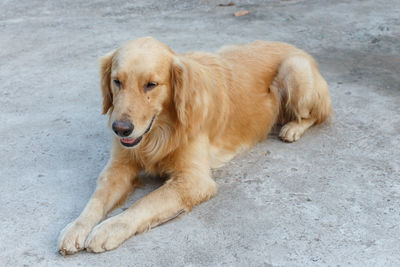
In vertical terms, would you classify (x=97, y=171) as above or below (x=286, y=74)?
below

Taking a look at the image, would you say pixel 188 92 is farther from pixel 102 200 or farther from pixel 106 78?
pixel 102 200

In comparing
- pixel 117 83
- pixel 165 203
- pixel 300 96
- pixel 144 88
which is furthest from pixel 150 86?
pixel 300 96

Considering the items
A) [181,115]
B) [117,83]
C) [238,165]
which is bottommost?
[238,165]

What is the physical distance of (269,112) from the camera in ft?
14.7

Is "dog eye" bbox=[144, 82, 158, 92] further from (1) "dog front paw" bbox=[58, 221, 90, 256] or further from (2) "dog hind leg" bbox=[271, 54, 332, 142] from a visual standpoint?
(2) "dog hind leg" bbox=[271, 54, 332, 142]

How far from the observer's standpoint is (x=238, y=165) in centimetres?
404

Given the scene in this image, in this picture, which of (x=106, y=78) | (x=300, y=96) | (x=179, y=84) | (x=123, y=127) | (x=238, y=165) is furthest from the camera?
(x=300, y=96)

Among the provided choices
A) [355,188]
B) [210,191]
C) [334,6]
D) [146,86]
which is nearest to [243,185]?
[210,191]

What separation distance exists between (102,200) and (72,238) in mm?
428

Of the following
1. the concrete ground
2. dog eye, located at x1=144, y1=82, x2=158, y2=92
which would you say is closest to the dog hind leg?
the concrete ground

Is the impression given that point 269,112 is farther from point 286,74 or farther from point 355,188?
point 355,188

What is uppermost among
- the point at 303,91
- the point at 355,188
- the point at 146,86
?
the point at 146,86

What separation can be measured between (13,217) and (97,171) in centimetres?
79

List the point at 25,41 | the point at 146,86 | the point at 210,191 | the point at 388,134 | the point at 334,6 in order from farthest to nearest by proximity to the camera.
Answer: the point at 334,6 < the point at 25,41 < the point at 388,134 < the point at 210,191 < the point at 146,86
